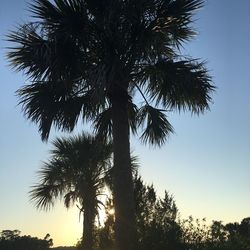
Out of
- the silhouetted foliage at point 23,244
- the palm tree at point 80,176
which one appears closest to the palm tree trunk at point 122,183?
the palm tree at point 80,176

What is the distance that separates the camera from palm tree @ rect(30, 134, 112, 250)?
20516mm

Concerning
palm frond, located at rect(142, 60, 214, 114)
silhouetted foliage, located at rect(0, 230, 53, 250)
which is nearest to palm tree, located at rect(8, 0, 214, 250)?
palm frond, located at rect(142, 60, 214, 114)

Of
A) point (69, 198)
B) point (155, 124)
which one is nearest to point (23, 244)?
point (69, 198)

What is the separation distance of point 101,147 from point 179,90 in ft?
26.3

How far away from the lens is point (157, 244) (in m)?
10.9

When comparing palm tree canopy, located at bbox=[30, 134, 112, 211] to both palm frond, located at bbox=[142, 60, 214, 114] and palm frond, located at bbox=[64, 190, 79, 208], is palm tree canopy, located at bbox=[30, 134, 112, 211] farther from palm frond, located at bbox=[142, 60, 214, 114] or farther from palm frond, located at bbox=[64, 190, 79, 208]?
palm frond, located at bbox=[142, 60, 214, 114]

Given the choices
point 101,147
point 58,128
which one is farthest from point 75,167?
point 58,128

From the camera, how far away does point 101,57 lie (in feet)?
39.6

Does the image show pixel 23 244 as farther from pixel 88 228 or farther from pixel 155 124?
pixel 155 124

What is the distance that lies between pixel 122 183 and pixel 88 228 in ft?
31.2

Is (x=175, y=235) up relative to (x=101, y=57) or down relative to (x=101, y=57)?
down

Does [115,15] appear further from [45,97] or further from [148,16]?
[45,97]

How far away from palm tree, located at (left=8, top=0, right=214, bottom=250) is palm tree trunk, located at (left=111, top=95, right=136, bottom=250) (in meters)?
0.02

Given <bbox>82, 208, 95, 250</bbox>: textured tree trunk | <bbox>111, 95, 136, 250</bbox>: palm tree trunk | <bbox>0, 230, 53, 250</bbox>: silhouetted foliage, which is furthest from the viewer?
<bbox>0, 230, 53, 250</bbox>: silhouetted foliage
